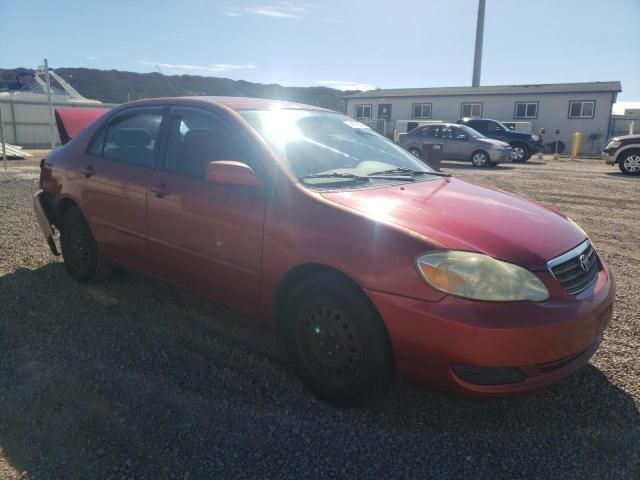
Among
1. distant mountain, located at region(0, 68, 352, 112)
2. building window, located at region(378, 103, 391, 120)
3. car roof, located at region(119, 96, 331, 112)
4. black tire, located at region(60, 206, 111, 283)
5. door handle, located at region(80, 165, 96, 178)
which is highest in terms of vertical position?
distant mountain, located at region(0, 68, 352, 112)

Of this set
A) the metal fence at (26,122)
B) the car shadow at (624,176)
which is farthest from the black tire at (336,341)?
the metal fence at (26,122)

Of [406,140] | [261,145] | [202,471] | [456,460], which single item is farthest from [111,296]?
[406,140]

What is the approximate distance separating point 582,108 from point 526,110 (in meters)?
3.05

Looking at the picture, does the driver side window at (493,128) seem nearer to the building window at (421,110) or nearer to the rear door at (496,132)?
the rear door at (496,132)

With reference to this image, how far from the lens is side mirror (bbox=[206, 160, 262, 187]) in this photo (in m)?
2.85

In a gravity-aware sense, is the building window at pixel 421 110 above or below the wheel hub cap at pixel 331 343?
above

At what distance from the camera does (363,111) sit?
36969 mm

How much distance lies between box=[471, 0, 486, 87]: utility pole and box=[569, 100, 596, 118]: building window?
11027 mm

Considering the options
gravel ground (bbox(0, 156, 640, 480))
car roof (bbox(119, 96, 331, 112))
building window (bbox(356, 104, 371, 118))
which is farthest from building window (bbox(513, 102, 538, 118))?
car roof (bbox(119, 96, 331, 112))

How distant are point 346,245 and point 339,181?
2.12 feet

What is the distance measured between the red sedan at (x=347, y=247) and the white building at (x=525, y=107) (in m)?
27.4

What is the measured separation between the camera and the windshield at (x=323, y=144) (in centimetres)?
311

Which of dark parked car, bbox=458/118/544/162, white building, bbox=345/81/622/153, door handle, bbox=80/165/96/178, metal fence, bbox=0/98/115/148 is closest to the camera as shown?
door handle, bbox=80/165/96/178

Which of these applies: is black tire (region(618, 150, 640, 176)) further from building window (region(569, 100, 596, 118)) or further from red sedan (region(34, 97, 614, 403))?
building window (region(569, 100, 596, 118))
